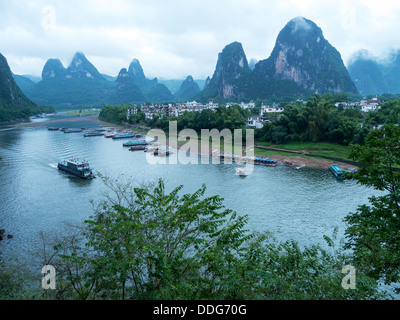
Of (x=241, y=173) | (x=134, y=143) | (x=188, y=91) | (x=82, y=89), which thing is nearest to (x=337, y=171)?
(x=241, y=173)

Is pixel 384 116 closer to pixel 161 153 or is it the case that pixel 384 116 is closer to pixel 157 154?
pixel 161 153

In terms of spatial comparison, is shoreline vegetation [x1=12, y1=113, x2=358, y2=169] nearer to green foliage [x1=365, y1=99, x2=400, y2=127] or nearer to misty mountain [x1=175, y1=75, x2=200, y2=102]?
green foliage [x1=365, y1=99, x2=400, y2=127]

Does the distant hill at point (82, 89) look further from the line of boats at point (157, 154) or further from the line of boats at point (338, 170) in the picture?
the line of boats at point (338, 170)

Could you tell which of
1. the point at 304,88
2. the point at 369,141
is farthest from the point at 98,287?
the point at 304,88

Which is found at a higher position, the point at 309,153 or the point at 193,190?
the point at 309,153

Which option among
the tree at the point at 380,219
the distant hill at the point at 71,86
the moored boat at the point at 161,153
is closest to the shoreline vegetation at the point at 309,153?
the moored boat at the point at 161,153

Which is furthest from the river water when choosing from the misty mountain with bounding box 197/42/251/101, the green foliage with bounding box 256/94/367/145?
the misty mountain with bounding box 197/42/251/101
